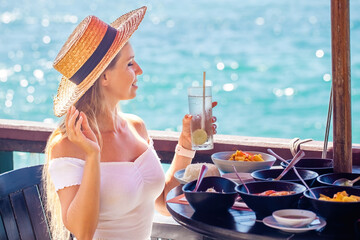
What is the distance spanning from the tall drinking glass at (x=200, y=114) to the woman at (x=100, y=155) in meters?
0.04

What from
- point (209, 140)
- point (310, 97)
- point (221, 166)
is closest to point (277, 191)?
point (221, 166)

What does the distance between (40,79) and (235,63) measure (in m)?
6.83

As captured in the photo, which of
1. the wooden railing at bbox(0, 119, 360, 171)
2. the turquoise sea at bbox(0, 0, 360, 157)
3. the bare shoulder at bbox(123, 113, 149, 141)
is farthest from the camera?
the turquoise sea at bbox(0, 0, 360, 157)

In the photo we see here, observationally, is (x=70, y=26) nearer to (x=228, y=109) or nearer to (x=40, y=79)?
(x=40, y=79)

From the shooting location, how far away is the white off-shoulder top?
199cm

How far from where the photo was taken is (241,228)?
1479mm

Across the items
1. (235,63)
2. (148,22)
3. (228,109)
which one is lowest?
(228,109)

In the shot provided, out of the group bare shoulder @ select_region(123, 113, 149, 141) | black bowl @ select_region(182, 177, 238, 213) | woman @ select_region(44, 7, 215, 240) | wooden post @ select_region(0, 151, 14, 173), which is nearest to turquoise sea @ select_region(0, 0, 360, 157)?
wooden post @ select_region(0, 151, 14, 173)

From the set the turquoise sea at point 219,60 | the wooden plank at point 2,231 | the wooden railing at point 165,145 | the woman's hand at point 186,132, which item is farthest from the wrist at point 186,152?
the turquoise sea at point 219,60

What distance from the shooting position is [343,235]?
4.61 ft

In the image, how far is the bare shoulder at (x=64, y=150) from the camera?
202 centimetres

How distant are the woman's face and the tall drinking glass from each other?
0.83 ft

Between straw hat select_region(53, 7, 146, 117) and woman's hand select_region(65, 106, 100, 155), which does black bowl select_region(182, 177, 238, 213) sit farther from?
straw hat select_region(53, 7, 146, 117)

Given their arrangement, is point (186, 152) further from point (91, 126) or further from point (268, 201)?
point (268, 201)
